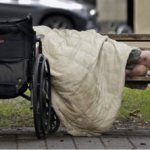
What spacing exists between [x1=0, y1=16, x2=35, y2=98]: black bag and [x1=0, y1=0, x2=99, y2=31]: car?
9.70m

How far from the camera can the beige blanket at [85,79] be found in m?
5.76

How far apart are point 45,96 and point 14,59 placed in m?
0.39

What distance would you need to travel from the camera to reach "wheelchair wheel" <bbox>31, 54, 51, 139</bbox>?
5.45 meters

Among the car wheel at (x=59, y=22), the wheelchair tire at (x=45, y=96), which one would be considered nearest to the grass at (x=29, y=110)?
the wheelchair tire at (x=45, y=96)

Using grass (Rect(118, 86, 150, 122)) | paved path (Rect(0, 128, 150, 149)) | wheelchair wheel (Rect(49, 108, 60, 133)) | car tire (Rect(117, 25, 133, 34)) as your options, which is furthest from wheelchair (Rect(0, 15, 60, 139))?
car tire (Rect(117, 25, 133, 34))

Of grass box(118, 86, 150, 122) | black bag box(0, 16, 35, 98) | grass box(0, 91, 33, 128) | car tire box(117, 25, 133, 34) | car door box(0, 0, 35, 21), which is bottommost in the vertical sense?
car tire box(117, 25, 133, 34)

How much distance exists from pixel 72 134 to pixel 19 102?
63.5 inches

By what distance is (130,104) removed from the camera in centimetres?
733

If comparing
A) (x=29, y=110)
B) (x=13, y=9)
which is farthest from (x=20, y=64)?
(x=13, y=9)

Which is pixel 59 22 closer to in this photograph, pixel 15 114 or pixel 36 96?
pixel 15 114

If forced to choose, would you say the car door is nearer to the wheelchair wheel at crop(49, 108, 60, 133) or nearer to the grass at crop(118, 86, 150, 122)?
the grass at crop(118, 86, 150, 122)

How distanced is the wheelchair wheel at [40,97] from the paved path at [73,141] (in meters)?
0.12

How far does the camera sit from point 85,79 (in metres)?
5.76

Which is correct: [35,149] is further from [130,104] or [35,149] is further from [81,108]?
[130,104]
